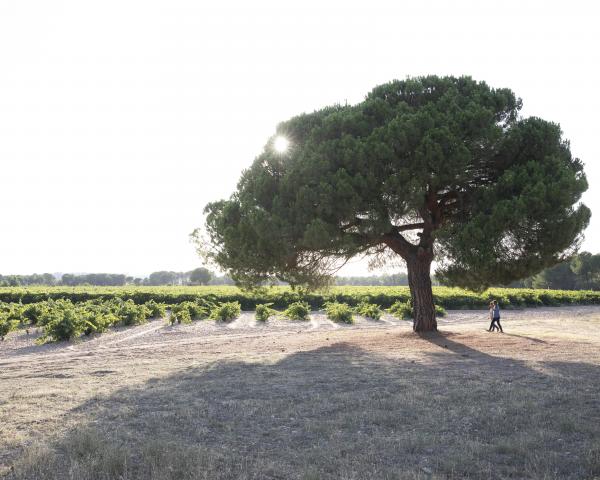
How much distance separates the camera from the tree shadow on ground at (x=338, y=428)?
465 centimetres

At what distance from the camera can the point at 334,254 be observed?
16.5 m

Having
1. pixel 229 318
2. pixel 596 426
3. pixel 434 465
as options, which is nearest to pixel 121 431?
pixel 434 465

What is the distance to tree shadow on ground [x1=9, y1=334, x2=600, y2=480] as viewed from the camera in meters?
4.65

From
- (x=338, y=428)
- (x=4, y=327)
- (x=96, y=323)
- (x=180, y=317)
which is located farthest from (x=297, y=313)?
(x=338, y=428)

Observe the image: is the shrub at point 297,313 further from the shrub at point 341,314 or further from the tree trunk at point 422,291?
the tree trunk at point 422,291

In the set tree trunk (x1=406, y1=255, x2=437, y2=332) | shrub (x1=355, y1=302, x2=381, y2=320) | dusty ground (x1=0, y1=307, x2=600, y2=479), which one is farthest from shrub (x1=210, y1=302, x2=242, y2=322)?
dusty ground (x1=0, y1=307, x2=600, y2=479)

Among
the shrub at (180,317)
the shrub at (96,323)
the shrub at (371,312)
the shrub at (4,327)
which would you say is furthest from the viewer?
the shrub at (371,312)

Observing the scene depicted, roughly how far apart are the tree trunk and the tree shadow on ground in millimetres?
7986

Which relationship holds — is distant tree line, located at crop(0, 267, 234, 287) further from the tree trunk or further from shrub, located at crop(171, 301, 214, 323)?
the tree trunk

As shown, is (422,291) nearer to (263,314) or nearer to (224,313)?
(263,314)

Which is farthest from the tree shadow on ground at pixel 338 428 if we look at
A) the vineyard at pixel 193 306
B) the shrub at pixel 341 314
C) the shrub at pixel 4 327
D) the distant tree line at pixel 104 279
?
the distant tree line at pixel 104 279

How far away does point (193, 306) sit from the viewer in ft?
82.6

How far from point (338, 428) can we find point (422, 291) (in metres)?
12.6

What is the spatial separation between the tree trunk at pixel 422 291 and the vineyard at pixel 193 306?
14.0 feet
